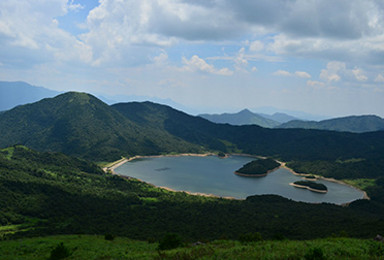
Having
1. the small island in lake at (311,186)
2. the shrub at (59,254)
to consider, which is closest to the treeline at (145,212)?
the shrub at (59,254)

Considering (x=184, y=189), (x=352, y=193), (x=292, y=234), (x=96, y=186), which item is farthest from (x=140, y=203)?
(x=352, y=193)

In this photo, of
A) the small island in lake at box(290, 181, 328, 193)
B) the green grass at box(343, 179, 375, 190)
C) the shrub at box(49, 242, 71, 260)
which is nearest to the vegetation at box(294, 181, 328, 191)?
the small island in lake at box(290, 181, 328, 193)

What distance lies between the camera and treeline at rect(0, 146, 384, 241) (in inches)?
2938

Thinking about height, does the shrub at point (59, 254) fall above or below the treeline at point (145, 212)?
above

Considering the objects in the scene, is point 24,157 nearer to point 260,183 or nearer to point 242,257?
point 260,183

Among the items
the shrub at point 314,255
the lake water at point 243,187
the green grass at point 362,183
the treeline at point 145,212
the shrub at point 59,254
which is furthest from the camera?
the green grass at point 362,183

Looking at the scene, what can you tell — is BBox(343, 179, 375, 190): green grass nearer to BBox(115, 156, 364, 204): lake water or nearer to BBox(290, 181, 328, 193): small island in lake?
BBox(115, 156, 364, 204): lake water

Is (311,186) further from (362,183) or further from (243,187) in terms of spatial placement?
(243,187)

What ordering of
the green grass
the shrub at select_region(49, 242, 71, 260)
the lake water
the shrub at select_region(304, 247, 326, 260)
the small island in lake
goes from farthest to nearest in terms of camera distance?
the green grass < the small island in lake < the lake water < the shrub at select_region(49, 242, 71, 260) < the shrub at select_region(304, 247, 326, 260)

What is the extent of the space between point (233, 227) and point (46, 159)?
135 m

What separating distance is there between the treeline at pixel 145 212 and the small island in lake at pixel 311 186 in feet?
104

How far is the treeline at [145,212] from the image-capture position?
74.6 meters

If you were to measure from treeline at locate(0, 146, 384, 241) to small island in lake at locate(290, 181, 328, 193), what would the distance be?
3173 centimetres

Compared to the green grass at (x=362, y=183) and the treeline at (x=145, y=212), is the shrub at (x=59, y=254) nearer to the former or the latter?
the treeline at (x=145, y=212)
